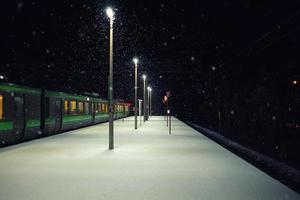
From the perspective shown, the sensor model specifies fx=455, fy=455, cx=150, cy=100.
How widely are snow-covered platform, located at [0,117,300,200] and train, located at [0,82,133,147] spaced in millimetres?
3561

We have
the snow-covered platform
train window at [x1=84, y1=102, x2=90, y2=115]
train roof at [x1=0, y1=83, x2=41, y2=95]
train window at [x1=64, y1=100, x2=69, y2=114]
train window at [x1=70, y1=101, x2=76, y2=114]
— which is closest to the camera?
the snow-covered platform

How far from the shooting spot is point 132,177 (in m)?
10.2

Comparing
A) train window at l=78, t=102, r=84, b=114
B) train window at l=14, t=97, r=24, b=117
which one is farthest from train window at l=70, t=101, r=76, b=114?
train window at l=14, t=97, r=24, b=117

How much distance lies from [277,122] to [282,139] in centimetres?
1186

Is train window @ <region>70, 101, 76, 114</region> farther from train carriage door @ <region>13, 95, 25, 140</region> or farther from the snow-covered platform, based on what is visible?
the snow-covered platform

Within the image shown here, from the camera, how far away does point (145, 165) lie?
1239 cm

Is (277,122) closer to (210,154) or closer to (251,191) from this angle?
(210,154)

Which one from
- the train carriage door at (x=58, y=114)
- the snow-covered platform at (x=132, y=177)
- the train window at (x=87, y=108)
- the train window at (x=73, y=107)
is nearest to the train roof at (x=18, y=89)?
the snow-covered platform at (x=132, y=177)

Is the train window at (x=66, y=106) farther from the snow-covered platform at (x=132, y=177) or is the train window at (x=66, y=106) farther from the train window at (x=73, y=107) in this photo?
the snow-covered platform at (x=132, y=177)

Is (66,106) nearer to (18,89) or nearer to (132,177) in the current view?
(18,89)

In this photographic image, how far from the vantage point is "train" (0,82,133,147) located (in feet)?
62.1

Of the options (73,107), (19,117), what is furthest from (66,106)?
(19,117)

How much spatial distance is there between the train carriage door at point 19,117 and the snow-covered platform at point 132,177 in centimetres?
440

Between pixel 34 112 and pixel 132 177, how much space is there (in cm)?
1410
